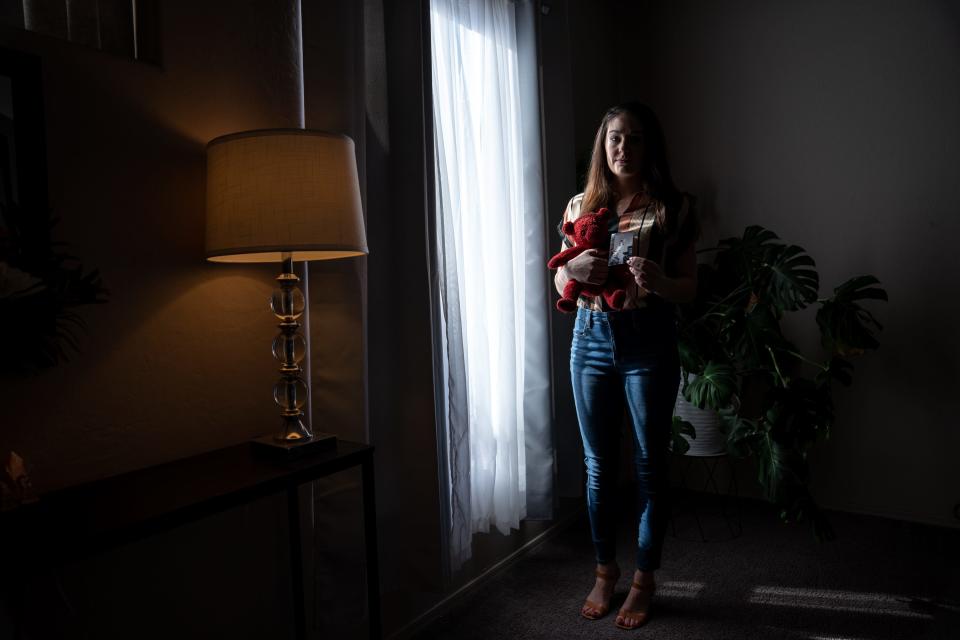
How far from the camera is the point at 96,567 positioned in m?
1.20

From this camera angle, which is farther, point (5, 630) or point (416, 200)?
point (416, 200)

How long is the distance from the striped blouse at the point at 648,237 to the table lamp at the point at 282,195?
0.83 m

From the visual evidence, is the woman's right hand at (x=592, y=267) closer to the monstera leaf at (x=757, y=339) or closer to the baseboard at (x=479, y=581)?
the monstera leaf at (x=757, y=339)

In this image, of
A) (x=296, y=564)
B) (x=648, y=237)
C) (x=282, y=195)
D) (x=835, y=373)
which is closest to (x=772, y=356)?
(x=835, y=373)

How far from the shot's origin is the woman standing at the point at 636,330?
182cm

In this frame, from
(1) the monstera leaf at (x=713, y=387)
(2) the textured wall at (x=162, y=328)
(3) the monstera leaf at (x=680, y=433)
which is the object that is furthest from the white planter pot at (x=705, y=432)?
(2) the textured wall at (x=162, y=328)

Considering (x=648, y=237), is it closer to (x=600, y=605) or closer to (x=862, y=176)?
(x=600, y=605)

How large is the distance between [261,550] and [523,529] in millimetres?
1196

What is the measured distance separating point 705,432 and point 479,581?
3.63 ft

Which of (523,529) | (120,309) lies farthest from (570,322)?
(120,309)

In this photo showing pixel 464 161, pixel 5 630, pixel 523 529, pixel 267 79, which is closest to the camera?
pixel 5 630

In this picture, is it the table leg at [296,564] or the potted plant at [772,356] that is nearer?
the table leg at [296,564]

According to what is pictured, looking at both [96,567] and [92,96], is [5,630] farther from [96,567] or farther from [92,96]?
[92,96]

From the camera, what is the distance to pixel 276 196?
120 cm
